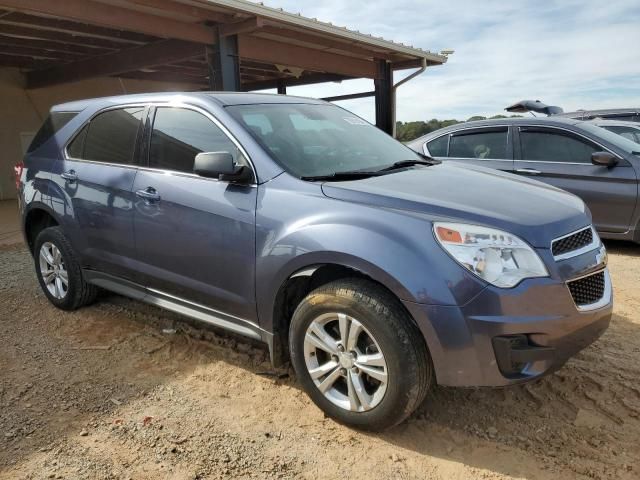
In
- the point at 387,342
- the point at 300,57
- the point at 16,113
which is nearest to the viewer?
the point at 387,342

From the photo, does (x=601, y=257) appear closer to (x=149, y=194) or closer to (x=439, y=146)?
(x=149, y=194)

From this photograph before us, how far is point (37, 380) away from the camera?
3.29m

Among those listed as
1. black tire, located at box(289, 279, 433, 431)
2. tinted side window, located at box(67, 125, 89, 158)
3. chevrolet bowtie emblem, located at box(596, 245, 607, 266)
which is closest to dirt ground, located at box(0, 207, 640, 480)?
black tire, located at box(289, 279, 433, 431)

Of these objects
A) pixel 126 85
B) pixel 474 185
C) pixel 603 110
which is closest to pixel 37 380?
pixel 474 185

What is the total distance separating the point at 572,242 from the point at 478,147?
4.48 metres

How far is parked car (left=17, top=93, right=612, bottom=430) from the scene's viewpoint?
2.31m

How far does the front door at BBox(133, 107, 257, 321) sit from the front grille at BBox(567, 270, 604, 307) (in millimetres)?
1611

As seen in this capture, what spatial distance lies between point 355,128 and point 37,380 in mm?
2687

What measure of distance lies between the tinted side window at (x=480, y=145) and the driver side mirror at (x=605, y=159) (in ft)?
3.41

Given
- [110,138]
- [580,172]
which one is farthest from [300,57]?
[110,138]

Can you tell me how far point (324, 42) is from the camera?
10.1 m

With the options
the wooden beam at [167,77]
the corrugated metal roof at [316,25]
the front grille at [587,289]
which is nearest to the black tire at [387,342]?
the front grille at [587,289]

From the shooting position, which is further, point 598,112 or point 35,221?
point 598,112

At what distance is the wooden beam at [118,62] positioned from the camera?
920 cm
